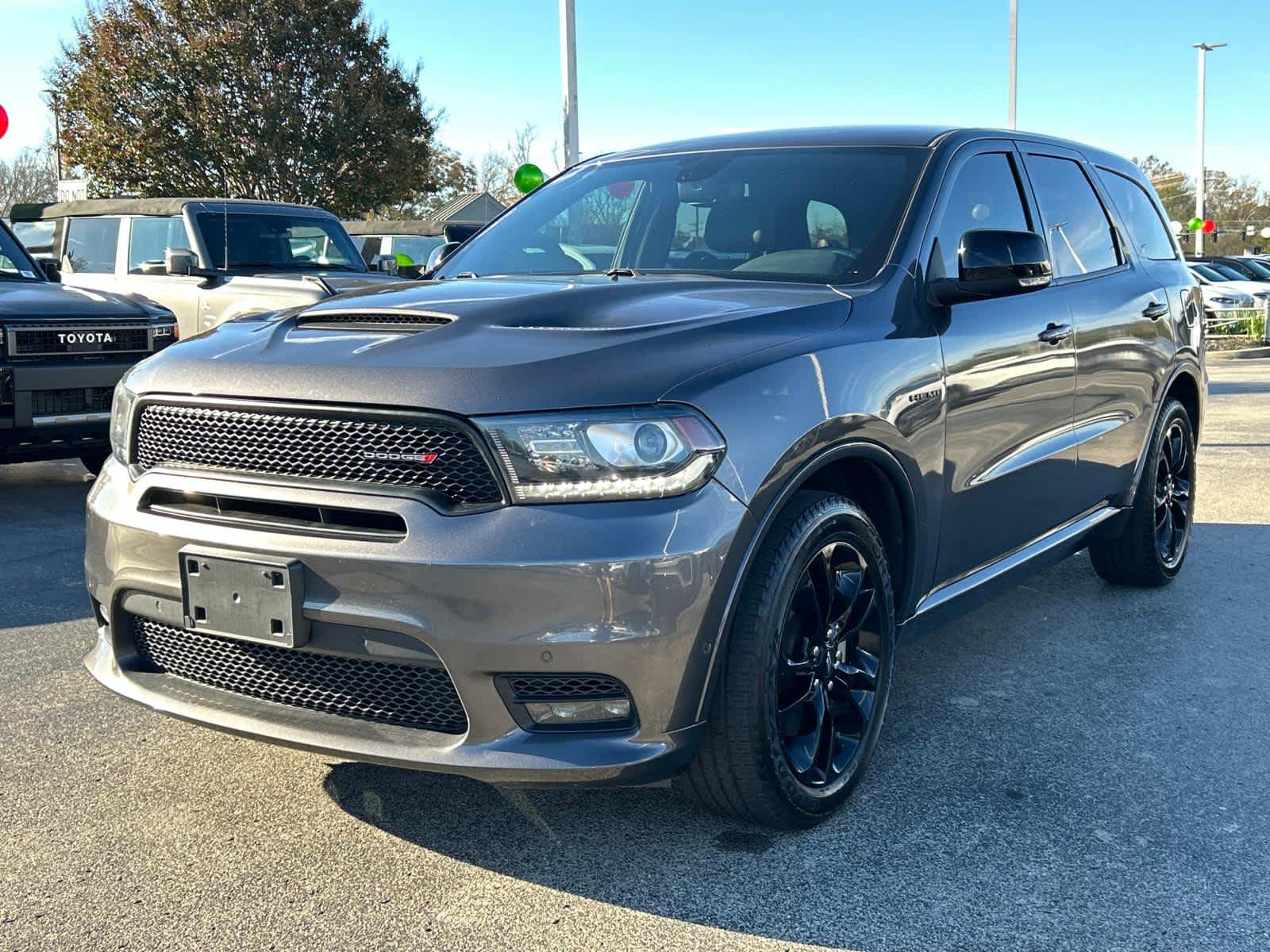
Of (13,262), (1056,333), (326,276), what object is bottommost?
(1056,333)

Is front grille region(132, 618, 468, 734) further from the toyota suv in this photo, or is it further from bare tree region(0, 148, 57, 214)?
bare tree region(0, 148, 57, 214)

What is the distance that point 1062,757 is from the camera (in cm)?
355

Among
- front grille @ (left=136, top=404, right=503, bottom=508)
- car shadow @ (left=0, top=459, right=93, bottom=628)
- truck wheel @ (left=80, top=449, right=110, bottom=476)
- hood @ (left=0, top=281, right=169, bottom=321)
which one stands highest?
hood @ (left=0, top=281, right=169, bottom=321)

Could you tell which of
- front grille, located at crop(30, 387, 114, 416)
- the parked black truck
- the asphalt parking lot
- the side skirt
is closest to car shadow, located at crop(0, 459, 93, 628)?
the parked black truck

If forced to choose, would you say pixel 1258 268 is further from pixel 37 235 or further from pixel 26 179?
pixel 26 179

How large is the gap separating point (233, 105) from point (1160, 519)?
22.8 meters

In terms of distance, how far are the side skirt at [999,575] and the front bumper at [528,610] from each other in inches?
45.7

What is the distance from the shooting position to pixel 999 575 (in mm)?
4031

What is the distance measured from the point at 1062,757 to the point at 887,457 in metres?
1.07

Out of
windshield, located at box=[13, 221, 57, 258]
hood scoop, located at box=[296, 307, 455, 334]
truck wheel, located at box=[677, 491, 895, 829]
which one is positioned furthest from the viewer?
windshield, located at box=[13, 221, 57, 258]

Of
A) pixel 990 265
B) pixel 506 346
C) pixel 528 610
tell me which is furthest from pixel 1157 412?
pixel 528 610

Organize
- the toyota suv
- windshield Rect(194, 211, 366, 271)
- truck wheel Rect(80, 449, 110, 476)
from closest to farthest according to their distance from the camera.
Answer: truck wheel Rect(80, 449, 110, 476), the toyota suv, windshield Rect(194, 211, 366, 271)

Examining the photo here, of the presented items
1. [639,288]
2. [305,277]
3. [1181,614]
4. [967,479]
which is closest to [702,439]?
[639,288]

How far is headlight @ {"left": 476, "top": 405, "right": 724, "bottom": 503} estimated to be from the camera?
255 cm
